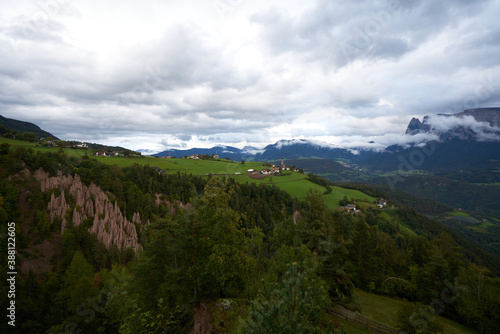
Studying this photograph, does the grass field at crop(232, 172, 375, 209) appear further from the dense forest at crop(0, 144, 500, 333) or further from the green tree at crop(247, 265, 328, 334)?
the green tree at crop(247, 265, 328, 334)

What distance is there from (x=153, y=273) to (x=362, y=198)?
123 meters

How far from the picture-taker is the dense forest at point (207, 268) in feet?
44.5

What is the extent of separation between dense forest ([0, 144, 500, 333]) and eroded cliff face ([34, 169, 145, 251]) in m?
1.56

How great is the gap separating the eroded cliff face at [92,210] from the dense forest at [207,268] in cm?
156

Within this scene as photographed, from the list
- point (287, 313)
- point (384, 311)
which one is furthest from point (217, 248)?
point (384, 311)

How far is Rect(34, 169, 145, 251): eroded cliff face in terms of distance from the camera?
5047cm

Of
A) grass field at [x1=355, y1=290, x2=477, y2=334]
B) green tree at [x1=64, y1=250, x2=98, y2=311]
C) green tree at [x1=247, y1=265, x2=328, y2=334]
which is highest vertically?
green tree at [x1=247, y1=265, x2=328, y2=334]

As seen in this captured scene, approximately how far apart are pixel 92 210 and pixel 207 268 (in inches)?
2180

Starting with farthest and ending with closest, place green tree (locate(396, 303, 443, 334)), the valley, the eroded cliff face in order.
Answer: the eroded cliff face → the valley → green tree (locate(396, 303, 443, 334))

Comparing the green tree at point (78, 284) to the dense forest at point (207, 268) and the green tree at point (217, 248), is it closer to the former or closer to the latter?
the dense forest at point (207, 268)

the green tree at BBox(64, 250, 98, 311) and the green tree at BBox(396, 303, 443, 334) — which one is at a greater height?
the green tree at BBox(396, 303, 443, 334)

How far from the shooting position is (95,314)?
30797mm

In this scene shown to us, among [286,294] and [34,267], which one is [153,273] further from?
[34,267]

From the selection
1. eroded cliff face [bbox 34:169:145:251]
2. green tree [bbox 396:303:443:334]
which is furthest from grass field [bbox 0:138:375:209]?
green tree [bbox 396:303:443:334]
